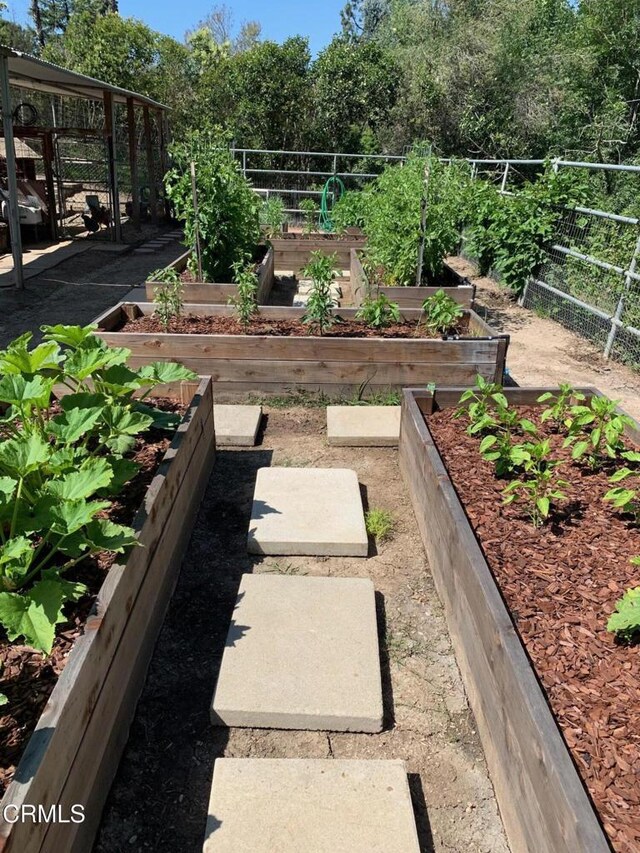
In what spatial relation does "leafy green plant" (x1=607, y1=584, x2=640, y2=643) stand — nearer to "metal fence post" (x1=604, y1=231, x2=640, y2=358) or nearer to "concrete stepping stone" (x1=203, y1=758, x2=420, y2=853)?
"concrete stepping stone" (x1=203, y1=758, x2=420, y2=853)

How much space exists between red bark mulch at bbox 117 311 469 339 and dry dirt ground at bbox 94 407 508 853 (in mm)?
2226

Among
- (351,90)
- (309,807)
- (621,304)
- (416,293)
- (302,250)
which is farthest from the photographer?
(351,90)

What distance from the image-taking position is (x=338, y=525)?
3.47m

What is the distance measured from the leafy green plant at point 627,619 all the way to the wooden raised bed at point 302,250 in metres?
8.76

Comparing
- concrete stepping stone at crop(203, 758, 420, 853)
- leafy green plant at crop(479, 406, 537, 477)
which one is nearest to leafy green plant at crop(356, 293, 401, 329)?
leafy green plant at crop(479, 406, 537, 477)

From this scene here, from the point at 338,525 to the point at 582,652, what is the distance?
1555 mm

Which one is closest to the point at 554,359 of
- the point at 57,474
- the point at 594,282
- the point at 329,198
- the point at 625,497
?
the point at 594,282

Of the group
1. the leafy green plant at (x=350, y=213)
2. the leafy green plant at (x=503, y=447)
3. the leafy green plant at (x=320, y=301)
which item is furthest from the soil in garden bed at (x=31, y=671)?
the leafy green plant at (x=350, y=213)

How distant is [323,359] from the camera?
201 inches

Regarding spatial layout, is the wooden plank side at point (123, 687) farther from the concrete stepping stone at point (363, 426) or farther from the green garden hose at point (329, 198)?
the green garden hose at point (329, 198)

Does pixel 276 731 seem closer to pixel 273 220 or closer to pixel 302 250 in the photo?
pixel 302 250

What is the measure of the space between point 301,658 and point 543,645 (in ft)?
3.02

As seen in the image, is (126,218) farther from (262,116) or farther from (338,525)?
(338,525)

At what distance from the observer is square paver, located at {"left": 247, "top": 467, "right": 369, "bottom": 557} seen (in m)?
3.34
